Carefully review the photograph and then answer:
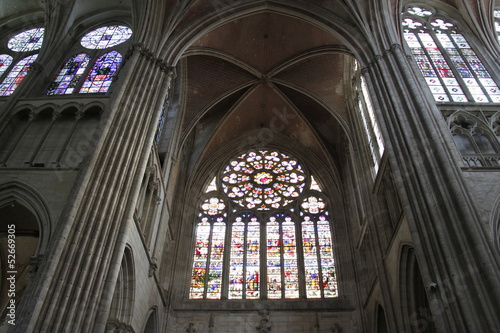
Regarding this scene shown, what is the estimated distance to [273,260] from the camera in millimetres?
17062

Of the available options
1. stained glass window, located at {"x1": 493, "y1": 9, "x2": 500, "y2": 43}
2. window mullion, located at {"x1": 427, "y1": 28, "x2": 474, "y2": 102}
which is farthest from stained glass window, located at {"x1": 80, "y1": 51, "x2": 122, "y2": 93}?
stained glass window, located at {"x1": 493, "y1": 9, "x2": 500, "y2": 43}

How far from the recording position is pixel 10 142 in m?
12.5

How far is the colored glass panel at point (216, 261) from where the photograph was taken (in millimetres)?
16391

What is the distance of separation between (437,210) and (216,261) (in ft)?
31.4

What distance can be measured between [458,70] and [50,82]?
1279cm

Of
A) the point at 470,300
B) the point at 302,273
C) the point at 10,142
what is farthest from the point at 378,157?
the point at 10,142

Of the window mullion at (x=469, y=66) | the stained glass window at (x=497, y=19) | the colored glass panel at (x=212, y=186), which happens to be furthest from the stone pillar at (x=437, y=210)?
the colored glass panel at (x=212, y=186)

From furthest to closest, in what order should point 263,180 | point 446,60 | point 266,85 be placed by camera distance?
point 263,180
point 266,85
point 446,60

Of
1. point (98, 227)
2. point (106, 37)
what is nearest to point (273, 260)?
point (98, 227)

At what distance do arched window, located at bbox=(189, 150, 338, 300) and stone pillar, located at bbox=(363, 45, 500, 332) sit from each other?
6.78 metres

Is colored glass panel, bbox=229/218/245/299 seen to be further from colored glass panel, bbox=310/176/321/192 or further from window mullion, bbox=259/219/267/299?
colored glass panel, bbox=310/176/321/192

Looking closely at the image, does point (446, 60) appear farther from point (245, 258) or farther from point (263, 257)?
point (245, 258)

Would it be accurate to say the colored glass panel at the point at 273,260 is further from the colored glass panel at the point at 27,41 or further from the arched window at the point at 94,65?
the colored glass panel at the point at 27,41

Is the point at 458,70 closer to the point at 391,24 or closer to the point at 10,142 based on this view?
the point at 391,24
